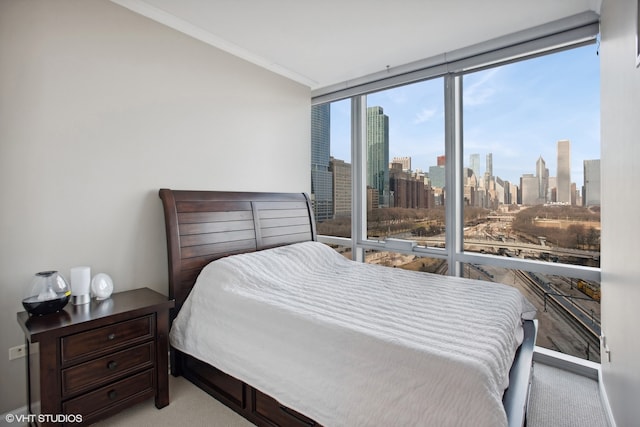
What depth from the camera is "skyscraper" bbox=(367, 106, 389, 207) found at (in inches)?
142

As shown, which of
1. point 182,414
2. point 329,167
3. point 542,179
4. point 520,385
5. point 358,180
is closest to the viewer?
point 520,385

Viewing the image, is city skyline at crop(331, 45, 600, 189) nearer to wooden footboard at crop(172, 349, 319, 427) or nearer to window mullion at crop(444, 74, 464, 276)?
window mullion at crop(444, 74, 464, 276)

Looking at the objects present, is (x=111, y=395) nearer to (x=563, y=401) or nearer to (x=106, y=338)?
(x=106, y=338)

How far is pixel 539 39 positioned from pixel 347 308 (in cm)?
258

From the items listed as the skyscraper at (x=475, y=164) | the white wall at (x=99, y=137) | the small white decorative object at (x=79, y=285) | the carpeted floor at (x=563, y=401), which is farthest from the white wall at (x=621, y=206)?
the small white decorative object at (x=79, y=285)

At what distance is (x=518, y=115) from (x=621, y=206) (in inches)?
53.4

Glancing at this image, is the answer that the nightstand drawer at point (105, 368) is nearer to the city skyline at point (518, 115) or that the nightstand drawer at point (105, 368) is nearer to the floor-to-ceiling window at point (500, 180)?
the floor-to-ceiling window at point (500, 180)

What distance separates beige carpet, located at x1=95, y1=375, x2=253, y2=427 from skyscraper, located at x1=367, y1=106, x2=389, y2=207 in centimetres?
249

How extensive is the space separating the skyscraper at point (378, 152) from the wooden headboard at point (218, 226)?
0.91m

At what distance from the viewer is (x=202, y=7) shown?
2301 mm

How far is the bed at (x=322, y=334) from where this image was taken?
4.15ft

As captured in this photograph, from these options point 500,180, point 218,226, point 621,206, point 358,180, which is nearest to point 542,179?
point 500,180

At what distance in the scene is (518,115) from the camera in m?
2.75

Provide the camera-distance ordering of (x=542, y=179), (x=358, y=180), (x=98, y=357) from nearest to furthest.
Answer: (x=98, y=357) → (x=542, y=179) → (x=358, y=180)
